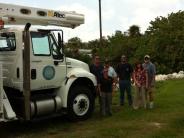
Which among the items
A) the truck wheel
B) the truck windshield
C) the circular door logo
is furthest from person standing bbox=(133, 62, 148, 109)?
the truck windshield

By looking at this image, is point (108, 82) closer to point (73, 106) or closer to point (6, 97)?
point (73, 106)

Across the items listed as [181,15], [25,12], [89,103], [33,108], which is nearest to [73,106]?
[89,103]

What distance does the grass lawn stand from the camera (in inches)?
475

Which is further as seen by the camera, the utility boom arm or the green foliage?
the green foliage

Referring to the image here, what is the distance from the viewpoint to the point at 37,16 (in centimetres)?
1338

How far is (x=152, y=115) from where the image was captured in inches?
570

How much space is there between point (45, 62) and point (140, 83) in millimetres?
3978

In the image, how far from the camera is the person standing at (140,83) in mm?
15720

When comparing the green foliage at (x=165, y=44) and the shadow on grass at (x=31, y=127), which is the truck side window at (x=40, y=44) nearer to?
the shadow on grass at (x=31, y=127)

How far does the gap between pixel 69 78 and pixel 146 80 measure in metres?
2.96

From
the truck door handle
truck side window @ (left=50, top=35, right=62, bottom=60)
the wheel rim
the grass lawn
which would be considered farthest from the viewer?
the wheel rim

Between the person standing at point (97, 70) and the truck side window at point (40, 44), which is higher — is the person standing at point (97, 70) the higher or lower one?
the lower one

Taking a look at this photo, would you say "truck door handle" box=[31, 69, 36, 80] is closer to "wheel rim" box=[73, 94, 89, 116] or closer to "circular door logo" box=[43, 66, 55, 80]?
"circular door logo" box=[43, 66, 55, 80]

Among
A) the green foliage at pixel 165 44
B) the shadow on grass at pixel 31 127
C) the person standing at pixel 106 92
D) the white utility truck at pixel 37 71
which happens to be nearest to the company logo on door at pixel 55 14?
the white utility truck at pixel 37 71
